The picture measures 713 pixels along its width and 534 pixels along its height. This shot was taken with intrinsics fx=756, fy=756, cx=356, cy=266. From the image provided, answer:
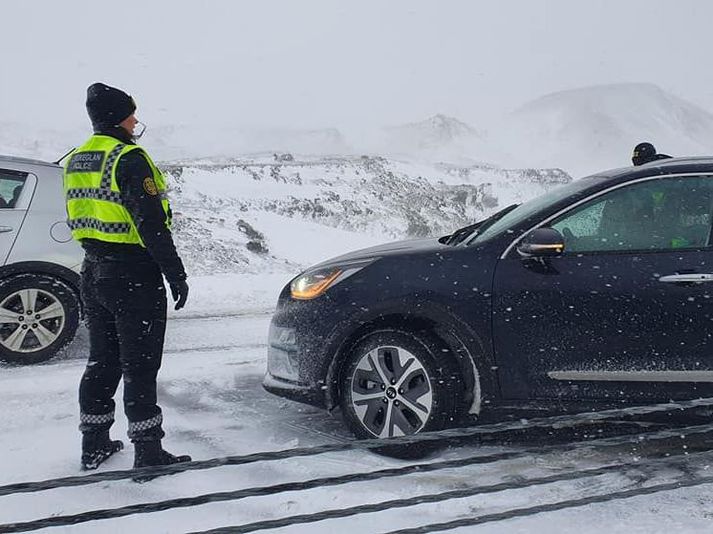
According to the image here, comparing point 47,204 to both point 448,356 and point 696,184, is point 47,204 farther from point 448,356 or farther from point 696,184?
point 696,184

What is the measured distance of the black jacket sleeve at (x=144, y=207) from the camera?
3363 millimetres

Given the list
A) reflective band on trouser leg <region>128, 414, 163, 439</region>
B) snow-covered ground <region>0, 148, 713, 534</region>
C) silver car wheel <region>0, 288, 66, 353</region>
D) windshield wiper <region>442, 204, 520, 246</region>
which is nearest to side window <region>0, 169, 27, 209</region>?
silver car wheel <region>0, 288, 66, 353</region>

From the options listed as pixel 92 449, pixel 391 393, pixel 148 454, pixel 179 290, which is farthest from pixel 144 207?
pixel 391 393

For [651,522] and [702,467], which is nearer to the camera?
[651,522]

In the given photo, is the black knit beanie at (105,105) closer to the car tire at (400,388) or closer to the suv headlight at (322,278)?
the suv headlight at (322,278)

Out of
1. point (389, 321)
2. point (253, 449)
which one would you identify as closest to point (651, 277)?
point (389, 321)

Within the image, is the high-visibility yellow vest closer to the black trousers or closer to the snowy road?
the black trousers

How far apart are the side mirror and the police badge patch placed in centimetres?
177

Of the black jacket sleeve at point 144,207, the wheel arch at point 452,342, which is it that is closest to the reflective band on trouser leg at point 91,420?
the black jacket sleeve at point 144,207

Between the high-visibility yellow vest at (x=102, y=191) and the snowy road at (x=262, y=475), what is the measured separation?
1.17 meters

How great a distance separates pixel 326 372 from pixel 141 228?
1200 millimetres

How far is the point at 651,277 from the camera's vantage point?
3594 millimetres

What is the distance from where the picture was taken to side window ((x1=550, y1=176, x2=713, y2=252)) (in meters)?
3.69

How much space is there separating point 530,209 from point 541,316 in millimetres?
690
